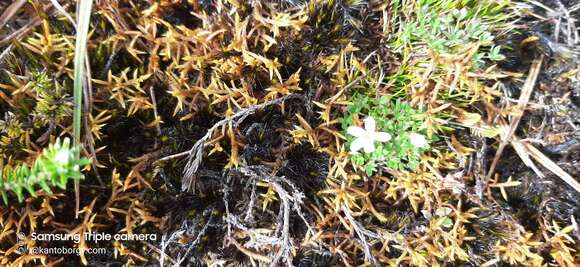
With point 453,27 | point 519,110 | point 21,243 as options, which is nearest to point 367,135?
point 453,27

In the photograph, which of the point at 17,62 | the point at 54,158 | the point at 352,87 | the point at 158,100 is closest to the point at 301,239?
the point at 352,87

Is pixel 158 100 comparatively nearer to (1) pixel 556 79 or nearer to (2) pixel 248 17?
(2) pixel 248 17

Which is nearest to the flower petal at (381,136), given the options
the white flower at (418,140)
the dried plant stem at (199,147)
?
the white flower at (418,140)

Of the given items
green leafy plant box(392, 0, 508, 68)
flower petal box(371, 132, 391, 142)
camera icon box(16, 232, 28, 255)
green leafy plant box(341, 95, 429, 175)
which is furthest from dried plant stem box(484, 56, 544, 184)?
camera icon box(16, 232, 28, 255)

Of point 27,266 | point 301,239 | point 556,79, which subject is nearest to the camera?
point 27,266

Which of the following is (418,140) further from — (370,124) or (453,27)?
(453,27)

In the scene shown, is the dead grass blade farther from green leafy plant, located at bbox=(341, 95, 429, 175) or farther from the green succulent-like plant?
the green succulent-like plant

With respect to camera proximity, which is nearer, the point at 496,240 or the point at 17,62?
the point at 17,62
